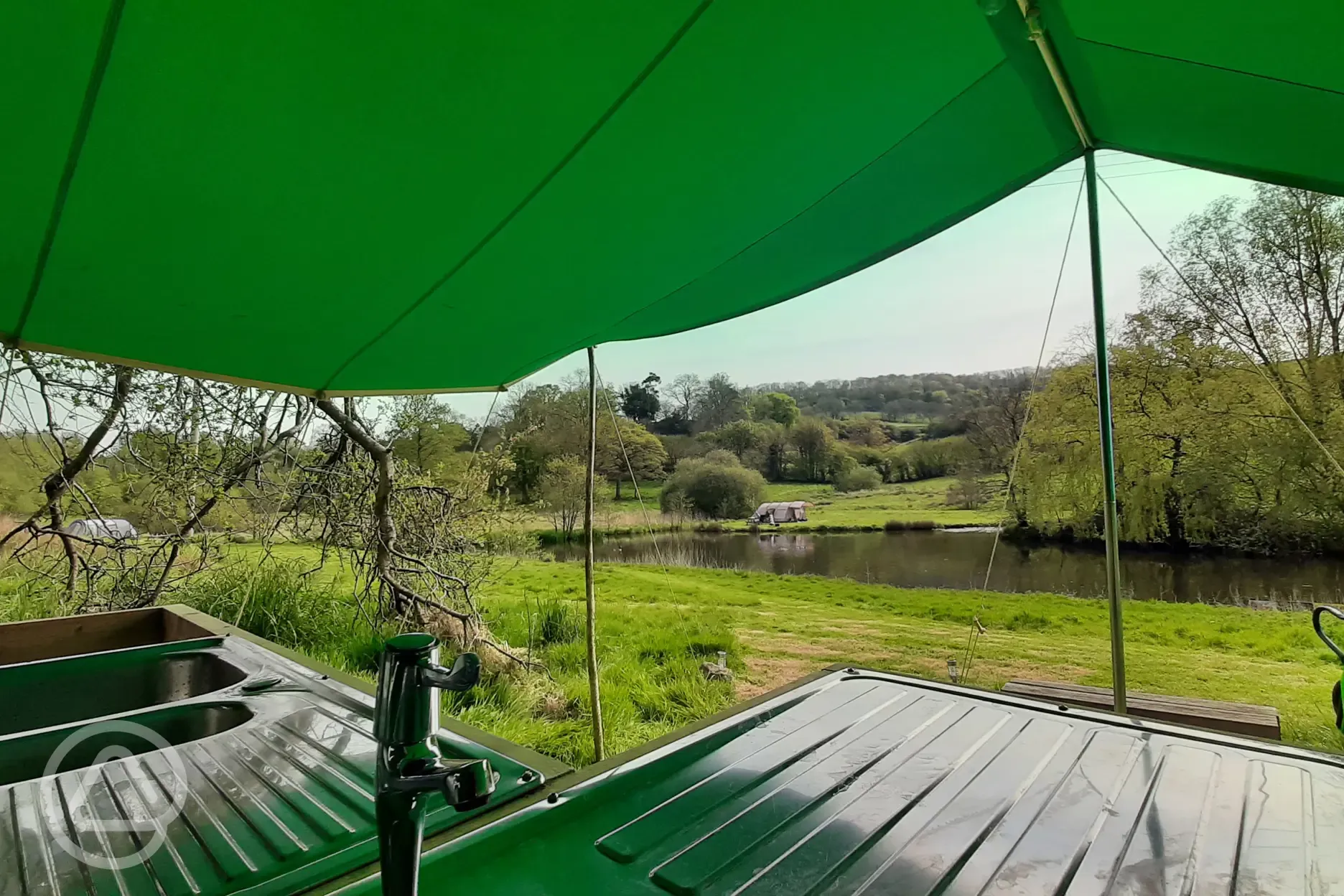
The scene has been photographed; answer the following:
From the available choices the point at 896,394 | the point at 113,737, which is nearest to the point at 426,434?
the point at 896,394

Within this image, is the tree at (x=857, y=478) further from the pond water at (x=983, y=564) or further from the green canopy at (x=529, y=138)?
the green canopy at (x=529, y=138)

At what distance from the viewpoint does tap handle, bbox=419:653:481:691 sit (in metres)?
0.49

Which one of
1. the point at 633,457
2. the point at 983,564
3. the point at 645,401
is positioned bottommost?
the point at 983,564

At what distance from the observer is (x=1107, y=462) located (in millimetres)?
1642

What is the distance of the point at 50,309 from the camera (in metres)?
1.13

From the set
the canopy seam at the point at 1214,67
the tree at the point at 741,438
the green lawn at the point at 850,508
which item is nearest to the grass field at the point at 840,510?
the green lawn at the point at 850,508

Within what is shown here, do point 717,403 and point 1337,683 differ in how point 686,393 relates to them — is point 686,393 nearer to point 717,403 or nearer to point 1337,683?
point 717,403

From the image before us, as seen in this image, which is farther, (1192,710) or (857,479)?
(857,479)

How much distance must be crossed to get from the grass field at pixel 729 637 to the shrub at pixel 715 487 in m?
0.55

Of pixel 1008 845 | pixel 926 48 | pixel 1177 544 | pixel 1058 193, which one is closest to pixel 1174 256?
pixel 1058 193

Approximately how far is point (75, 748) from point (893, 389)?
4.48 m

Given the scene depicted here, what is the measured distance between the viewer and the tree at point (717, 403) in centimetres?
526

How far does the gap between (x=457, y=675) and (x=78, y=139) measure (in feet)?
2.58

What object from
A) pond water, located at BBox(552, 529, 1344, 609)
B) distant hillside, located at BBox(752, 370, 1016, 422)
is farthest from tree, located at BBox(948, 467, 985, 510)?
distant hillside, located at BBox(752, 370, 1016, 422)
